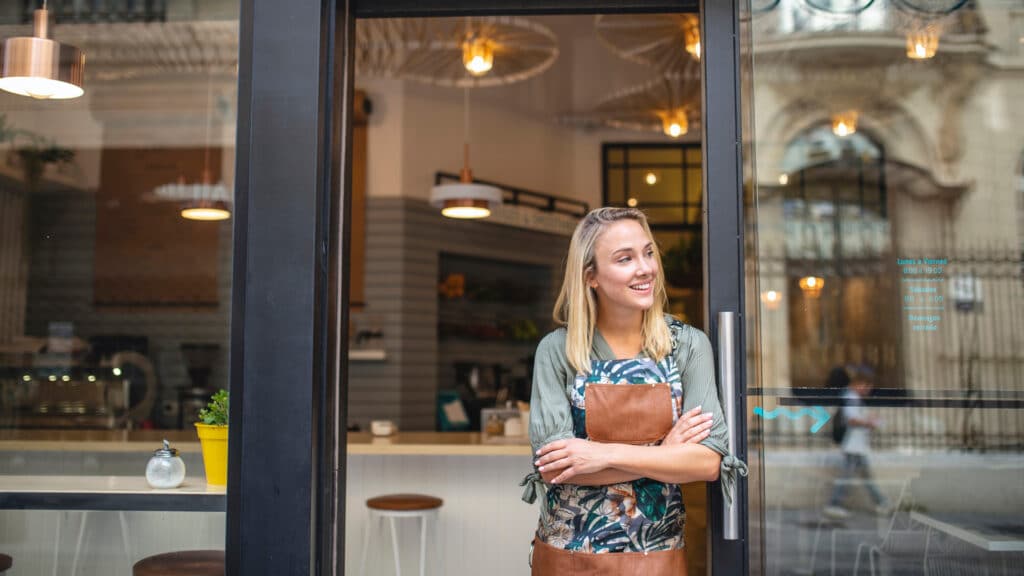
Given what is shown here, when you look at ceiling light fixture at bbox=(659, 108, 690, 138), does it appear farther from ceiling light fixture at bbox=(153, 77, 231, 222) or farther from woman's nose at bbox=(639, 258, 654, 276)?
woman's nose at bbox=(639, 258, 654, 276)

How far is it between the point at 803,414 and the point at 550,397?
2.46ft

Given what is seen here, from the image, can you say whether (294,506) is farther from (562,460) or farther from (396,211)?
(396,211)

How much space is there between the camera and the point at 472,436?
520 cm

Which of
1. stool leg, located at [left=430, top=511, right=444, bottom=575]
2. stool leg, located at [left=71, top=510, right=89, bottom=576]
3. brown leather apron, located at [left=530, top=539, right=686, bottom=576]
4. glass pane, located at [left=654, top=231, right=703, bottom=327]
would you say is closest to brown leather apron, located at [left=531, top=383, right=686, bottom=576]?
brown leather apron, located at [left=530, top=539, right=686, bottom=576]

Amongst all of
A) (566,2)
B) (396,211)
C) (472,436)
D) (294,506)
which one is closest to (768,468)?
(294,506)

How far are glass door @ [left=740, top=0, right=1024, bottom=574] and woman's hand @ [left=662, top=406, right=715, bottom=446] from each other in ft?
1.07

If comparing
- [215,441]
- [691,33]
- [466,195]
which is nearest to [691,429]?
[215,441]

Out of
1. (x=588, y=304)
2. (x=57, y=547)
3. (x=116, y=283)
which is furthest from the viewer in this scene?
(x=116, y=283)

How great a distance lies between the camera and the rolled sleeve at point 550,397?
80.3 inches

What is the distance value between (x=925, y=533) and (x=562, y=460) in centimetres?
110

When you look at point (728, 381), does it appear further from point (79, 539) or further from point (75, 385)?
point (75, 385)

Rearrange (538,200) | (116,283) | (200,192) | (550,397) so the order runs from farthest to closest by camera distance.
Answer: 1. (538,200)
2. (116,283)
3. (200,192)
4. (550,397)

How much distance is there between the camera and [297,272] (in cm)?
231

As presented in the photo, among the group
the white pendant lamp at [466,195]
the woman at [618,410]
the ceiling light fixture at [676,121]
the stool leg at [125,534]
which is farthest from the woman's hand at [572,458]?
the ceiling light fixture at [676,121]
